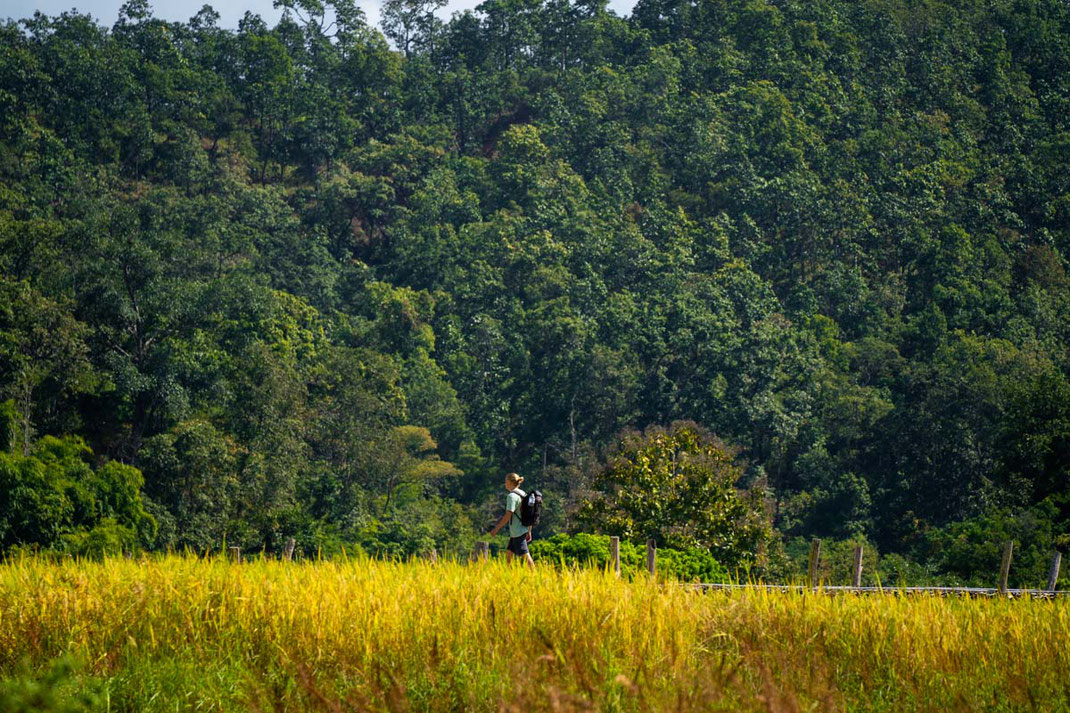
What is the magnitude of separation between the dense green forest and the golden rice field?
1583cm

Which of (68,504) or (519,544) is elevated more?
(519,544)

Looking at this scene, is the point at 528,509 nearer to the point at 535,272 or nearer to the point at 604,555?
the point at 604,555

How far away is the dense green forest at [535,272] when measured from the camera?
33188mm

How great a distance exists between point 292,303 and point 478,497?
9684 mm

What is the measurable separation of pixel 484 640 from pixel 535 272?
45243mm

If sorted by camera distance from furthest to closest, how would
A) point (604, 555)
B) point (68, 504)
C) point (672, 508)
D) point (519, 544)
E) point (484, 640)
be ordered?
1. point (68, 504)
2. point (672, 508)
3. point (604, 555)
4. point (519, 544)
5. point (484, 640)

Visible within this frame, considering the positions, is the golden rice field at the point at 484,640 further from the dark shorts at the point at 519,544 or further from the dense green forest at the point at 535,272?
the dense green forest at the point at 535,272

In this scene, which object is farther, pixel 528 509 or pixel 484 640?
pixel 528 509

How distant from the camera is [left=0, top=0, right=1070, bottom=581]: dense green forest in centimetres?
3319

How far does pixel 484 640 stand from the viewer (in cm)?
781

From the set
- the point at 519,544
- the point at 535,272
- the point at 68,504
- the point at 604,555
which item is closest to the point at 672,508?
the point at 604,555

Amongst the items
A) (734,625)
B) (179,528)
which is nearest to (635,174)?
(179,528)

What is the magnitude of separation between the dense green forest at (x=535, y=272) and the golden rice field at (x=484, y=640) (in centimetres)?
1583

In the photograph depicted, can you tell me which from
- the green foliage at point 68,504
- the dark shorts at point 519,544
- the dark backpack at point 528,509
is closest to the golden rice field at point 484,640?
the dark backpack at point 528,509
